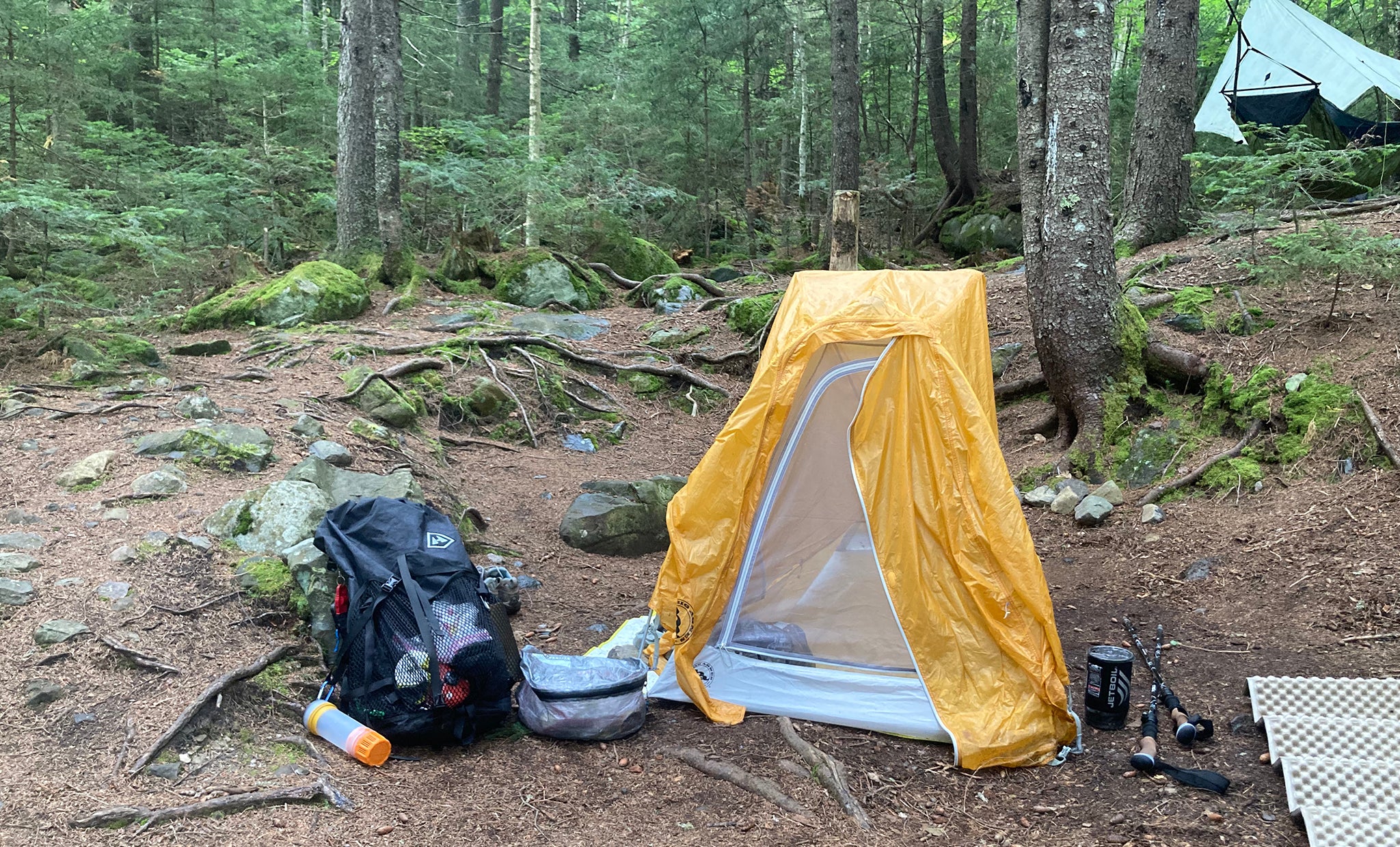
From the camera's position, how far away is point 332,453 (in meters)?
5.60

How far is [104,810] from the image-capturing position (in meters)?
2.66

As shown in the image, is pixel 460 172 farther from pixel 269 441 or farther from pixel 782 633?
pixel 782 633

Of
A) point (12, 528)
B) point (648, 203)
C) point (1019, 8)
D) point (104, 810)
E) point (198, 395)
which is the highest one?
point (1019, 8)

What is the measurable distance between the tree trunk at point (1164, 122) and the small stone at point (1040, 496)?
3554mm

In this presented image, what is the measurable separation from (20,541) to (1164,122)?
9.17 metres

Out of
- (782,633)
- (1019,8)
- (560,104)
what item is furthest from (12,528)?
(560,104)

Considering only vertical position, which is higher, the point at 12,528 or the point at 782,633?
the point at 12,528

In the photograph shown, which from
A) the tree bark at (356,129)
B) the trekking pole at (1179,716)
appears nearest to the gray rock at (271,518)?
the trekking pole at (1179,716)

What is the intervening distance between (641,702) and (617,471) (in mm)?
3908

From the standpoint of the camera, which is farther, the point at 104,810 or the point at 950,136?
the point at 950,136

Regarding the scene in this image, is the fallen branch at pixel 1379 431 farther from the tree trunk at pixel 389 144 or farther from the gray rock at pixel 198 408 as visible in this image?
the tree trunk at pixel 389 144

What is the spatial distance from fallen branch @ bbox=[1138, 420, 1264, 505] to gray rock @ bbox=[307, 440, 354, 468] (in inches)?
207

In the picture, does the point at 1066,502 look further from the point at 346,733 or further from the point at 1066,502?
the point at 346,733

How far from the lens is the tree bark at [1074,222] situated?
20.4ft
